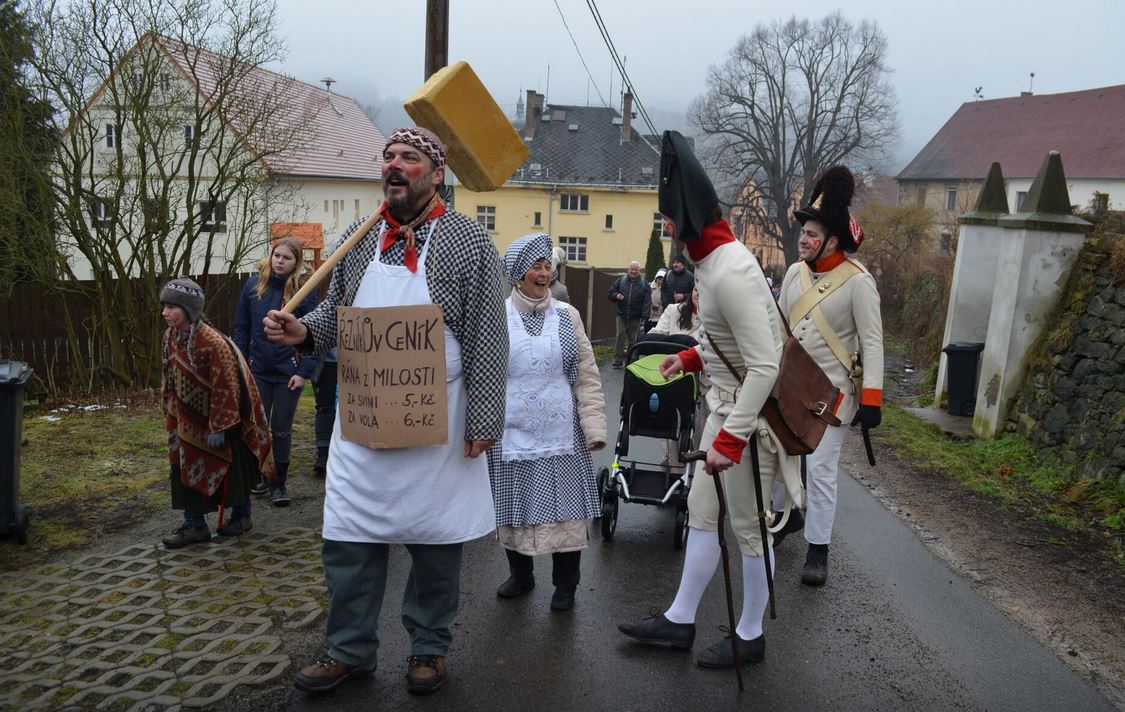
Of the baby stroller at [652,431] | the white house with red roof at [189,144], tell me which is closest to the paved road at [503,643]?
the baby stroller at [652,431]

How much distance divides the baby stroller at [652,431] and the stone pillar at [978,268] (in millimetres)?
6036

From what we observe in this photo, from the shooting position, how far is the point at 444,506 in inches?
156

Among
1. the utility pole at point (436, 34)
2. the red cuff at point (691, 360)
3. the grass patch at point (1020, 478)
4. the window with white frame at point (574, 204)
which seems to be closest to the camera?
the red cuff at point (691, 360)

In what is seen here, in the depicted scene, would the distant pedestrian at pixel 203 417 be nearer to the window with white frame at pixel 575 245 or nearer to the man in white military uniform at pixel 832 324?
the man in white military uniform at pixel 832 324

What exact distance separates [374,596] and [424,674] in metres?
0.39

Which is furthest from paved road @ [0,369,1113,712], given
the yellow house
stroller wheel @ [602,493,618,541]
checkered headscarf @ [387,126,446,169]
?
the yellow house

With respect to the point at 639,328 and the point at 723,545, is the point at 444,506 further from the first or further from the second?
the point at 639,328

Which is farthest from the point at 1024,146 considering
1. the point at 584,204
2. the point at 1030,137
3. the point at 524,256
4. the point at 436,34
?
the point at 524,256

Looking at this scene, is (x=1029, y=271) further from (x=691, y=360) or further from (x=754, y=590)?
(x=754, y=590)

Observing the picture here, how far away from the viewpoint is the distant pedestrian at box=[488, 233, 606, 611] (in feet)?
16.5

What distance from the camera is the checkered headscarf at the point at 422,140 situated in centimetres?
385

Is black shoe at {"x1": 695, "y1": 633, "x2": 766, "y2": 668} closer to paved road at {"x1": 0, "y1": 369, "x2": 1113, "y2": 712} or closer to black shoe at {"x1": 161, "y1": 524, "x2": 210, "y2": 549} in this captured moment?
paved road at {"x1": 0, "y1": 369, "x2": 1113, "y2": 712}

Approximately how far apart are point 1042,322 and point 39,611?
889 centimetres

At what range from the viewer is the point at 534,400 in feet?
16.6
